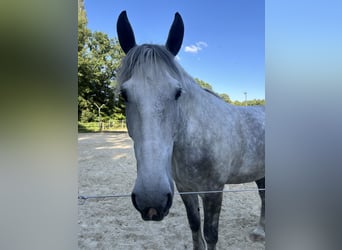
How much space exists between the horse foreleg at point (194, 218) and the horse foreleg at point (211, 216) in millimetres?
38

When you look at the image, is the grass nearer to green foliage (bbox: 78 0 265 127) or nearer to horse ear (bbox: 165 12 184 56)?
green foliage (bbox: 78 0 265 127)

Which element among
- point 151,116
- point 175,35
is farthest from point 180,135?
point 175,35

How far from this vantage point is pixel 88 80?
0.96m

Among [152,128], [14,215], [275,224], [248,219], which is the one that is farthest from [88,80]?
[248,219]

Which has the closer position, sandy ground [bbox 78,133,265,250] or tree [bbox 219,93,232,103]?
sandy ground [bbox 78,133,265,250]

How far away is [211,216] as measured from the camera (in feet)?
3.91

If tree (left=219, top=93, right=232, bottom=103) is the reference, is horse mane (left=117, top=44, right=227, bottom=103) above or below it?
above

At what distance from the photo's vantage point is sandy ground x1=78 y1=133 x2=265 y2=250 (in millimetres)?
1013

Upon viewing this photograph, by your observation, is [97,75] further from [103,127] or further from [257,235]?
[257,235]

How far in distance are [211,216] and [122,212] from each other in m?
0.43

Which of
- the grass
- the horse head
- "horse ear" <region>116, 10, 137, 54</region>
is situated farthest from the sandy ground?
"horse ear" <region>116, 10, 137, 54</region>

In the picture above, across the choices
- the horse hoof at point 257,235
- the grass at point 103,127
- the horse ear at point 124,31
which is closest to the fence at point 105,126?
the grass at point 103,127

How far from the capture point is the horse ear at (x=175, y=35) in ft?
3.15

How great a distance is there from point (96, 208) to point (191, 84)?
0.69m
